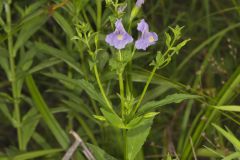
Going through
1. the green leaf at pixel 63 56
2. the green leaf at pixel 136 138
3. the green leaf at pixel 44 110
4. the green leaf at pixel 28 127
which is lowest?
the green leaf at pixel 28 127

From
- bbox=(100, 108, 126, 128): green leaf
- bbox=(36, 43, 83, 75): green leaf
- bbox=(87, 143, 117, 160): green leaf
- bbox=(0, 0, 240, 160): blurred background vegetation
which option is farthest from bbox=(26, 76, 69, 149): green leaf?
bbox=(100, 108, 126, 128): green leaf

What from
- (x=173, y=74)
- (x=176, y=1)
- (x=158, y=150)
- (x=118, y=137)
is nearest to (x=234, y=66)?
(x=173, y=74)

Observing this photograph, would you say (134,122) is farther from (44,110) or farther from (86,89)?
(44,110)

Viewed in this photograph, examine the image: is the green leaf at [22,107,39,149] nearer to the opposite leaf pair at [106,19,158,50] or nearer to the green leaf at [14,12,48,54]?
the green leaf at [14,12,48,54]

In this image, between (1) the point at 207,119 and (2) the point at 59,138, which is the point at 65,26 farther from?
(1) the point at 207,119

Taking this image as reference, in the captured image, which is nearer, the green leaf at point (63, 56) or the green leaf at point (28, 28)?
the green leaf at point (63, 56)

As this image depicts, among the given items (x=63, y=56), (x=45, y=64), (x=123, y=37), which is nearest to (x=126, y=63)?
(x=123, y=37)

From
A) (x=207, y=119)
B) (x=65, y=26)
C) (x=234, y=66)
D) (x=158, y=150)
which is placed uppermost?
(x=65, y=26)

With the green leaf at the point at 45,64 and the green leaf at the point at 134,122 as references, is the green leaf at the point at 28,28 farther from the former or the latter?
the green leaf at the point at 134,122

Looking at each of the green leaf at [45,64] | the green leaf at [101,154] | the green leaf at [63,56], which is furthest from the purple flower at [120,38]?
the green leaf at [45,64]
